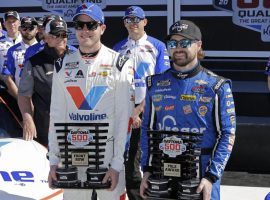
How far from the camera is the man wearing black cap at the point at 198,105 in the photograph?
3.54 meters

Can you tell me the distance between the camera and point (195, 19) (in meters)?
9.38

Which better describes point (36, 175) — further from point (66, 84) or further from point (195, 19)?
point (195, 19)

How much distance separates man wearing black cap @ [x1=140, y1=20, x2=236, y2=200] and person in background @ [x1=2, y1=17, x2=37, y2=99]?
2.66m

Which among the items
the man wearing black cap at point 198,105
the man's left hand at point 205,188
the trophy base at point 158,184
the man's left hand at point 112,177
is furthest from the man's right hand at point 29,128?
the man's left hand at point 205,188

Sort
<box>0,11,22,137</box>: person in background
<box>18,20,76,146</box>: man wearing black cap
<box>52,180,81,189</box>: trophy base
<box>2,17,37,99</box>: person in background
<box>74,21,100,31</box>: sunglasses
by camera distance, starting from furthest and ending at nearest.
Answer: <box>2,17,37,99</box>: person in background → <box>0,11,22,137</box>: person in background → <box>18,20,76,146</box>: man wearing black cap → <box>74,21,100,31</box>: sunglasses → <box>52,180,81,189</box>: trophy base

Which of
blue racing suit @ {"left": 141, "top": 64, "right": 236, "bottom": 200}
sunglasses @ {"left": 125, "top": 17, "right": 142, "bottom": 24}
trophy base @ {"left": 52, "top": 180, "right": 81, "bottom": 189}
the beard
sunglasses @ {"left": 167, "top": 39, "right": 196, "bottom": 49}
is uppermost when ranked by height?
sunglasses @ {"left": 125, "top": 17, "right": 142, "bottom": 24}

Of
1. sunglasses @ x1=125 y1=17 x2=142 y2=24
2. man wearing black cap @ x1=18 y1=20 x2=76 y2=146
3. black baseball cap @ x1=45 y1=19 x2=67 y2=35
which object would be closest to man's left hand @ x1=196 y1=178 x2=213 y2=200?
man wearing black cap @ x1=18 y1=20 x2=76 y2=146

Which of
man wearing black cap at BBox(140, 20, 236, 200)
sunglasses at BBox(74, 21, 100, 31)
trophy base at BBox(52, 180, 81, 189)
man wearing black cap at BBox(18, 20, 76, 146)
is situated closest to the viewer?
man wearing black cap at BBox(140, 20, 236, 200)

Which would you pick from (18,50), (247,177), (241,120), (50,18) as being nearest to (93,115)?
(50,18)

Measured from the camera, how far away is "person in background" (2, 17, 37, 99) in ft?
19.8

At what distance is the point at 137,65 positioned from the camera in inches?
214

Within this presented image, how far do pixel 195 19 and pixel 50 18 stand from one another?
184 inches

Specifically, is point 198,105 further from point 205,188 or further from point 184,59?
point 205,188

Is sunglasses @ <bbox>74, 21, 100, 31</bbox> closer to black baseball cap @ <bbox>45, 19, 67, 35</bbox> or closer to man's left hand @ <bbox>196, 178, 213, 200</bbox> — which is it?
black baseball cap @ <bbox>45, 19, 67, 35</bbox>
